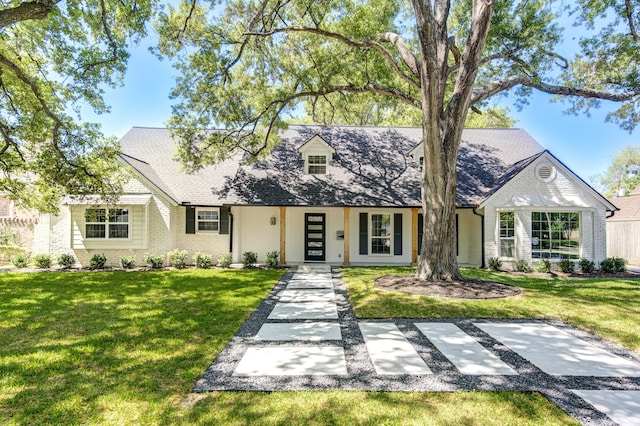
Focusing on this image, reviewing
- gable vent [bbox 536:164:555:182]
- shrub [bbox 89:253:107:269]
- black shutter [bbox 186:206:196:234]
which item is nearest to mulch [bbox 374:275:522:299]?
gable vent [bbox 536:164:555:182]

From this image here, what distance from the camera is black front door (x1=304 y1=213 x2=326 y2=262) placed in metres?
14.4

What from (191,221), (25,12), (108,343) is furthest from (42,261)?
(108,343)

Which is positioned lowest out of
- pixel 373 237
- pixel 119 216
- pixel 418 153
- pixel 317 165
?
pixel 373 237

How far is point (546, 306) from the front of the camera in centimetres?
686

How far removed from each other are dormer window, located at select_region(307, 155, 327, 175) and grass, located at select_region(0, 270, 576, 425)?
902cm

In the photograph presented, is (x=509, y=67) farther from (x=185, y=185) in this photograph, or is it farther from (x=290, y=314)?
(x=185, y=185)

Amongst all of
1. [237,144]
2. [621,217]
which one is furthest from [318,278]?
[621,217]

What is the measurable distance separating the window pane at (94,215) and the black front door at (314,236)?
28.0 feet

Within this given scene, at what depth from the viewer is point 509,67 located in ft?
41.5

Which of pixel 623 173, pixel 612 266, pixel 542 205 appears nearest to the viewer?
pixel 612 266

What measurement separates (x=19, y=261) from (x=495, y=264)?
18920 millimetres

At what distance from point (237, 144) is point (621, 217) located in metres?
21.0

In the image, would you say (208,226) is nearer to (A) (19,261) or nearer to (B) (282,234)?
(B) (282,234)

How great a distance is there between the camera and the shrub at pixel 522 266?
40.3 ft
